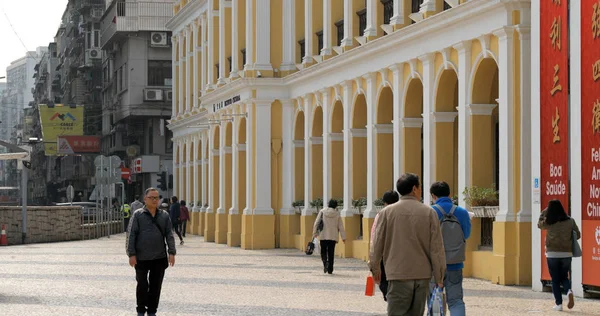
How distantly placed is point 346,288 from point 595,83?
5924 mm

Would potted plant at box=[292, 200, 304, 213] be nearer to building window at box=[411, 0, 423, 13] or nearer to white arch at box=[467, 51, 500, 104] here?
building window at box=[411, 0, 423, 13]

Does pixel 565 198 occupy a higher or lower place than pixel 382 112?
lower

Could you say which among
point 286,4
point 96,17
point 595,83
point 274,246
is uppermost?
point 96,17

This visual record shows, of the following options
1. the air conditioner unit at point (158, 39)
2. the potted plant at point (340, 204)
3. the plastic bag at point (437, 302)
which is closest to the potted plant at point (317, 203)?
the potted plant at point (340, 204)

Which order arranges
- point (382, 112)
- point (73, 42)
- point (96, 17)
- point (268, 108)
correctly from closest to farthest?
point (382, 112), point (268, 108), point (96, 17), point (73, 42)

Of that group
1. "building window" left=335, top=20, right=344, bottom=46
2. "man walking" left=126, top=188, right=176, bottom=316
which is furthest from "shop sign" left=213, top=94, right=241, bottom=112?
"man walking" left=126, top=188, right=176, bottom=316

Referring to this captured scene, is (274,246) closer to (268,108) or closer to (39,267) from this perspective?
(268,108)

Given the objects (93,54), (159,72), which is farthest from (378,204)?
(93,54)

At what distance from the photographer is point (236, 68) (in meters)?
44.9

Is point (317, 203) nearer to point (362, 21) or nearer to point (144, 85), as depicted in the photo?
point (362, 21)

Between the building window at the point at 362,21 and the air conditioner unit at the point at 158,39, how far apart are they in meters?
46.8

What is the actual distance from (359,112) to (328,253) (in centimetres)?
801

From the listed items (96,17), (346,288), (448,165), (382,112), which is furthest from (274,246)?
(96,17)

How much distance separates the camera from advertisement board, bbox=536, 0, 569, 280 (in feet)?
71.3
